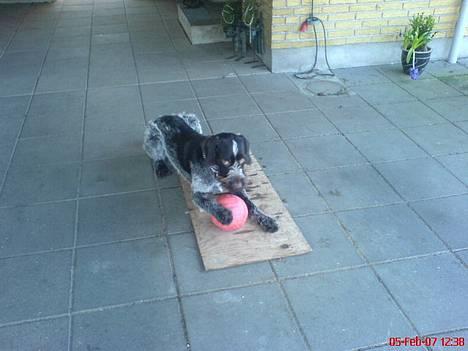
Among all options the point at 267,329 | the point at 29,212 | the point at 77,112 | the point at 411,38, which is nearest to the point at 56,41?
the point at 77,112

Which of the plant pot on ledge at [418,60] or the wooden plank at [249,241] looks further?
the plant pot on ledge at [418,60]

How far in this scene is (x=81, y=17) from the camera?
8.67 metres

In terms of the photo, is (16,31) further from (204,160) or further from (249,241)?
(249,241)

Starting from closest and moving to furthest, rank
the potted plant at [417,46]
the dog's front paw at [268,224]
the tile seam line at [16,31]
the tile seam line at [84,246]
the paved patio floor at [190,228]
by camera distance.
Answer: the paved patio floor at [190,228]
the tile seam line at [84,246]
the dog's front paw at [268,224]
the potted plant at [417,46]
the tile seam line at [16,31]

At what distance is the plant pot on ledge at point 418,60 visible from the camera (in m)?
5.42

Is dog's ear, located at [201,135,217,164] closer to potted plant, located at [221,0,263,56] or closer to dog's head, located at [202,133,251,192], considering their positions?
dog's head, located at [202,133,251,192]

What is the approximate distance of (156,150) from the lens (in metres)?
3.69

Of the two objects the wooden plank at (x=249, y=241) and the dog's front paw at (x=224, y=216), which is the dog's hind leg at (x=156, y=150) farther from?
the dog's front paw at (x=224, y=216)

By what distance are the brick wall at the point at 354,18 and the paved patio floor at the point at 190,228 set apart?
18.3 inches

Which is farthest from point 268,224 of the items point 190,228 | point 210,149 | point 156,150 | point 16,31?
point 16,31

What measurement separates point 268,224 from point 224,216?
31cm

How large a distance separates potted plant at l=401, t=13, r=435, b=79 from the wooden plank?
3200mm

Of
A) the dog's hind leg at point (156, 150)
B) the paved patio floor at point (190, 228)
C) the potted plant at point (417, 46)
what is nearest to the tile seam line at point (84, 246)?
the paved patio floor at point (190, 228)

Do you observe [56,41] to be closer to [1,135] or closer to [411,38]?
[1,135]
